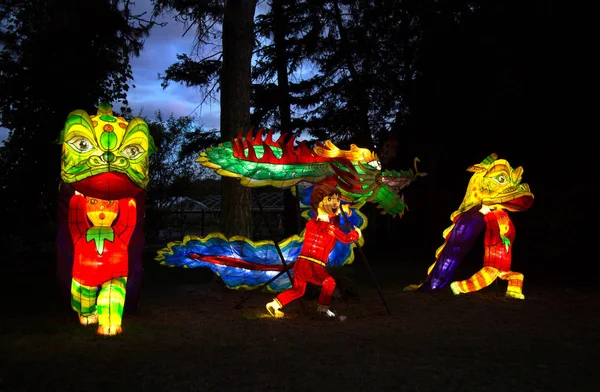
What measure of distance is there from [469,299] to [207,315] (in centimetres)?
426

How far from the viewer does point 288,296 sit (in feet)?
25.0

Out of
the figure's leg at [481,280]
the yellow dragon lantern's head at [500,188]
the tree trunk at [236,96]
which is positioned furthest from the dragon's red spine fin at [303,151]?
the figure's leg at [481,280]

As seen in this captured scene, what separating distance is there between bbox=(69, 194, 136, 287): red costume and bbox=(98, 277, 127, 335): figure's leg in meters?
0.13

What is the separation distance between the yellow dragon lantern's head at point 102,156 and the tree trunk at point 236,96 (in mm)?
3862

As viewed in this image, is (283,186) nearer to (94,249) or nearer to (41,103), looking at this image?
(94,249)

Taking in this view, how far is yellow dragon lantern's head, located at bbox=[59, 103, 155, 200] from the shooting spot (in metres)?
6.43

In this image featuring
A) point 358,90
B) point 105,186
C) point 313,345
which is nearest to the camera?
point 313,345

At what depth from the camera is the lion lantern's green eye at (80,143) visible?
650 centimetres

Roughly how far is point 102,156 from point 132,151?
0.34m

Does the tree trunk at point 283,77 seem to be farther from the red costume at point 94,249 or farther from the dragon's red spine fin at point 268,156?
the red costume at point 94,249

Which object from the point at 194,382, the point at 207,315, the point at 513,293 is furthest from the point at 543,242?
the point at 194,382

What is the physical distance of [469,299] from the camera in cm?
941

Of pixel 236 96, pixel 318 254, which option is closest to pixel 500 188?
pixel 318 254

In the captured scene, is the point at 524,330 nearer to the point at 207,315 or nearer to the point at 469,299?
the point at 469,299
